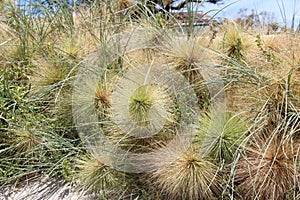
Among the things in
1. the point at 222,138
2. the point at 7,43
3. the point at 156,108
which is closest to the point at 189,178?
the point at 222,138

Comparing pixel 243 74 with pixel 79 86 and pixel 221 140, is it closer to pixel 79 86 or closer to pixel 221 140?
pixel 221 140

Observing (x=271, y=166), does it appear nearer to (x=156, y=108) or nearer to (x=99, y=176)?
(x=156, y=108)

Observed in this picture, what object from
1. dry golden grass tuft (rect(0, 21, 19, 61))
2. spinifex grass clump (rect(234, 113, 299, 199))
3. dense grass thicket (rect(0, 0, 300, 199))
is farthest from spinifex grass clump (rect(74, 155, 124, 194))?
dry golden grass tuft (rect(0, 21, 19, 61))

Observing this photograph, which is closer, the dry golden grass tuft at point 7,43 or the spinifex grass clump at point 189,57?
the spinifex grass clump at point 189,57

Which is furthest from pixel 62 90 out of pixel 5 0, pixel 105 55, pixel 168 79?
pixel 5 0

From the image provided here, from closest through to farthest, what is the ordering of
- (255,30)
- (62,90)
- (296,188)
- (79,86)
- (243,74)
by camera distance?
(296,188) < (243,74) < (79,86) < (62,90) < (255,30)

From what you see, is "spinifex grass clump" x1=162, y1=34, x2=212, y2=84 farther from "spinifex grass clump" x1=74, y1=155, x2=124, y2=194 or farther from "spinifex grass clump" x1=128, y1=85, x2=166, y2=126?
"spinifex grass clump" x1=74, y1=155, x2=124, y2=194

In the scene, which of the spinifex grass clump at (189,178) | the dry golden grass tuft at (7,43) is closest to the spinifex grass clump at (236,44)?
the spinifex grass clump at (189,178)

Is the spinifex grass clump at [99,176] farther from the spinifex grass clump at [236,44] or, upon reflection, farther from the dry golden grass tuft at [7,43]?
the dry golden grass tuft at [7,43]
